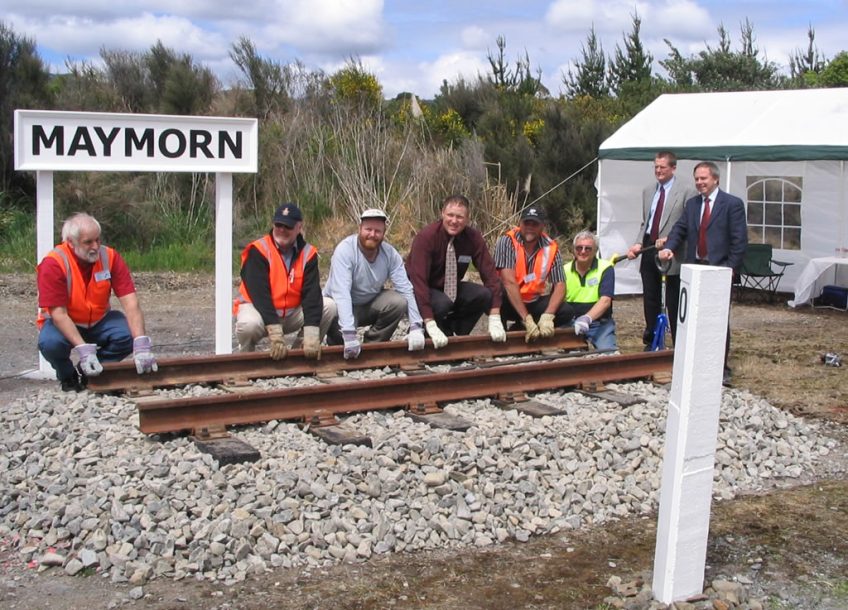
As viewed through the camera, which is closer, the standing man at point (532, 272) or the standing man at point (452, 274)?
the standing man at point (452, 274)

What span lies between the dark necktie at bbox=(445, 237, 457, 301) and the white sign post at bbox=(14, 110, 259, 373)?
73.8 inches

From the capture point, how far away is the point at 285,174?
18594mm

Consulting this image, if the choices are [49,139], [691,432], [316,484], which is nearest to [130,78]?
[49,139]

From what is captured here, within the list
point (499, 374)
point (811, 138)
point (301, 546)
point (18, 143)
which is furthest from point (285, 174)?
point (301, 546)

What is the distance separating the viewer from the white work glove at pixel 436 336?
853 cm

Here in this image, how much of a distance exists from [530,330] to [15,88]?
13813 millimetres

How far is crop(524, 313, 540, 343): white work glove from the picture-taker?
29.8 ft

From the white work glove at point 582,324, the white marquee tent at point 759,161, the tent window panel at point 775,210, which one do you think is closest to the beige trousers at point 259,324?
the white work glove at point 582,324

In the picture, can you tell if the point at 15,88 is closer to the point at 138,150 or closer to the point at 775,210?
the point at 138,150

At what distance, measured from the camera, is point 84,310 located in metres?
7.45

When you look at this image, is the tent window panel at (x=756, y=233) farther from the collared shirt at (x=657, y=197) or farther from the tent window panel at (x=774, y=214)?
the collared shirt at (x=657, y=197)

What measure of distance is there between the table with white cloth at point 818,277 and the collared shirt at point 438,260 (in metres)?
Result: 6.75

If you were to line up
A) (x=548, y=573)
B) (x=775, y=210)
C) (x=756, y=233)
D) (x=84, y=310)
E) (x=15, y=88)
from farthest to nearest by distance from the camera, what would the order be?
(x=15, y=88), (x=756, y=233), (x=775, y=210), (x=84, y=310), (x=548, y=573)

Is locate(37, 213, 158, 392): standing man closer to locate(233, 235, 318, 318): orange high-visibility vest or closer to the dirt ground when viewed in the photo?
locate(233, 235, 318, 318): orange high-visibility vest
